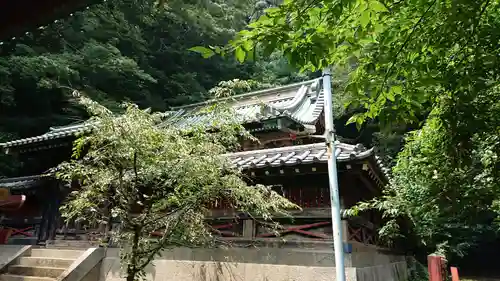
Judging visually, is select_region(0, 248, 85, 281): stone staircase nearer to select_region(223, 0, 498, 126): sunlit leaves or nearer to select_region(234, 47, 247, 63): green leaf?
select_region(234, 47, 247, 63): green leaf

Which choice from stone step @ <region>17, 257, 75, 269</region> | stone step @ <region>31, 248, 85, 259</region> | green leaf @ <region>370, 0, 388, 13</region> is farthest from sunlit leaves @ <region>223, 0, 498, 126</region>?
stone step @ <region>31, 248, 85, 259</region>

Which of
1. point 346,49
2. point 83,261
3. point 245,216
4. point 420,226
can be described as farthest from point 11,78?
point 420,226

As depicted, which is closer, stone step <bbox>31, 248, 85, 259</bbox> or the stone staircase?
the stone staircase

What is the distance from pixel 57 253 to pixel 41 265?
1.36 feet

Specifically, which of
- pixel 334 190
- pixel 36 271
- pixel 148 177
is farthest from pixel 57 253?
pixel 334 190

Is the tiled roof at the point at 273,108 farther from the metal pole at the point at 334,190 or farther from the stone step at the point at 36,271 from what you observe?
the stone step at the point at 36,271

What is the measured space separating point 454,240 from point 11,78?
70.5 ft

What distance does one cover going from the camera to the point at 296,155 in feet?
23.6

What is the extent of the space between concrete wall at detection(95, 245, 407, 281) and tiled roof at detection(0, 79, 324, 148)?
278 cm

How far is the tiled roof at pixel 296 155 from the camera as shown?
20.2 ft

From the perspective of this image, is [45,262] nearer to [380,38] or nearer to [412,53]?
[380,38]

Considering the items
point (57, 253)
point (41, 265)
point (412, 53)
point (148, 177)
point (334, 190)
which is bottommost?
point (41, 265)

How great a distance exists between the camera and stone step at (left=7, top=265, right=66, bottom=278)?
316 inches

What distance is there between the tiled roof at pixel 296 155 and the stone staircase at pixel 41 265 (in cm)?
479
